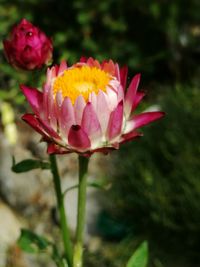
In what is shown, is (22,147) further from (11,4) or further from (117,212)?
(11,4)

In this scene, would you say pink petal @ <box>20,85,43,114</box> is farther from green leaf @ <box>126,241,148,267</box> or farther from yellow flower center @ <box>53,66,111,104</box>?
green leaf @ <box>126,241,148,267</box>

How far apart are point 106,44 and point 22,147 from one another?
82cm

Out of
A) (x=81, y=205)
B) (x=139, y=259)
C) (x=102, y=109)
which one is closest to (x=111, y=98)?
(x=102, y=109)

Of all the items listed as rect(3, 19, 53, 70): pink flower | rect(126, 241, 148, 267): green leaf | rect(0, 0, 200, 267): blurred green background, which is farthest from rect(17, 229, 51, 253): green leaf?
rect(3, 19, 53, 70): pink flower

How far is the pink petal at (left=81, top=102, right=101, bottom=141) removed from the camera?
103 cm

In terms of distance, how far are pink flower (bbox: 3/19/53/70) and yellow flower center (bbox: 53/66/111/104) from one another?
0.09 meters

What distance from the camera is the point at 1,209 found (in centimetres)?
297

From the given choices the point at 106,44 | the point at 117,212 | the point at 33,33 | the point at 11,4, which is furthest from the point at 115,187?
the point at 33,33

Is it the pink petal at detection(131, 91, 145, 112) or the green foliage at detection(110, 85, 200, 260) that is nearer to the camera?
the pink petal at detection(131, 91, 145, 112)

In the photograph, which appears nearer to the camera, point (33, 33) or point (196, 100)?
point (33, 33)

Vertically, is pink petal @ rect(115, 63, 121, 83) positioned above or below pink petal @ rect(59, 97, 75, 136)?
above

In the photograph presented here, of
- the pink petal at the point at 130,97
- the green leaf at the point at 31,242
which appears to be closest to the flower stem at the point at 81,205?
the pink petal at the point at 130,97

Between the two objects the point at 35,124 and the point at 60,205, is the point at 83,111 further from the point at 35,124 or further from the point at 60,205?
the point at 60,205

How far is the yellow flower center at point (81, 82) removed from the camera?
1060 mm
